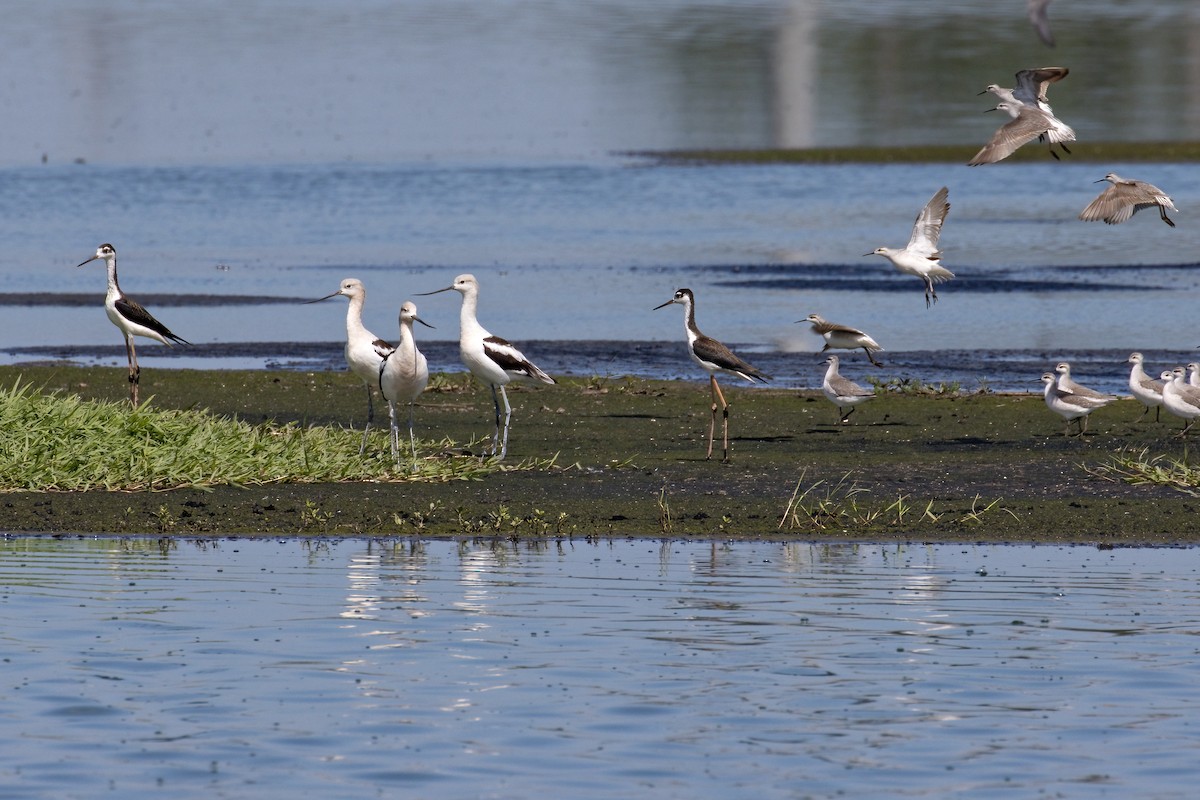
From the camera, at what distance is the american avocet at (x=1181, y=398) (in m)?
17.0

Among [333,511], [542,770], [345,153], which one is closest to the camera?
[542,770]

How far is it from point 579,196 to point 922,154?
30.6 feet

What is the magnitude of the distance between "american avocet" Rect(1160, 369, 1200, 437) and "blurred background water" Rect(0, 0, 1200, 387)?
498cm

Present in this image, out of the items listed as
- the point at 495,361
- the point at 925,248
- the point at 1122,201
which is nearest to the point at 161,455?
the point at 495,361

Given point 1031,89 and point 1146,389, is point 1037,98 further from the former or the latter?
point 1146,389

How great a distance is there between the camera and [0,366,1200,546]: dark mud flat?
45.2 ft

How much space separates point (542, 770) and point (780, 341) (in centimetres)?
1705

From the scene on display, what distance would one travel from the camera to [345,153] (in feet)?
162

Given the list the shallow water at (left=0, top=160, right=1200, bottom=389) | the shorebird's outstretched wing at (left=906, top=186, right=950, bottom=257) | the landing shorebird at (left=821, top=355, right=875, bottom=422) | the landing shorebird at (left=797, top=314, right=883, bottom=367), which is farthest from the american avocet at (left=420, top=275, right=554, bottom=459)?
the shallow water at (left=0, top=160, right=1200, bottom=389)

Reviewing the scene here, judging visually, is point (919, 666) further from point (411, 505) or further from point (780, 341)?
point (780, 341)

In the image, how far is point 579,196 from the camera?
42.8m

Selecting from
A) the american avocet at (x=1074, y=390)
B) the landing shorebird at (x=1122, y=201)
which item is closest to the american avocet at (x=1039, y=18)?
the landing shorebird at (x=1122, y=201)

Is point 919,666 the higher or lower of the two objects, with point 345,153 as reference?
lower

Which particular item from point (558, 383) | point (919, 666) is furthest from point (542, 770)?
point (558, 383)
